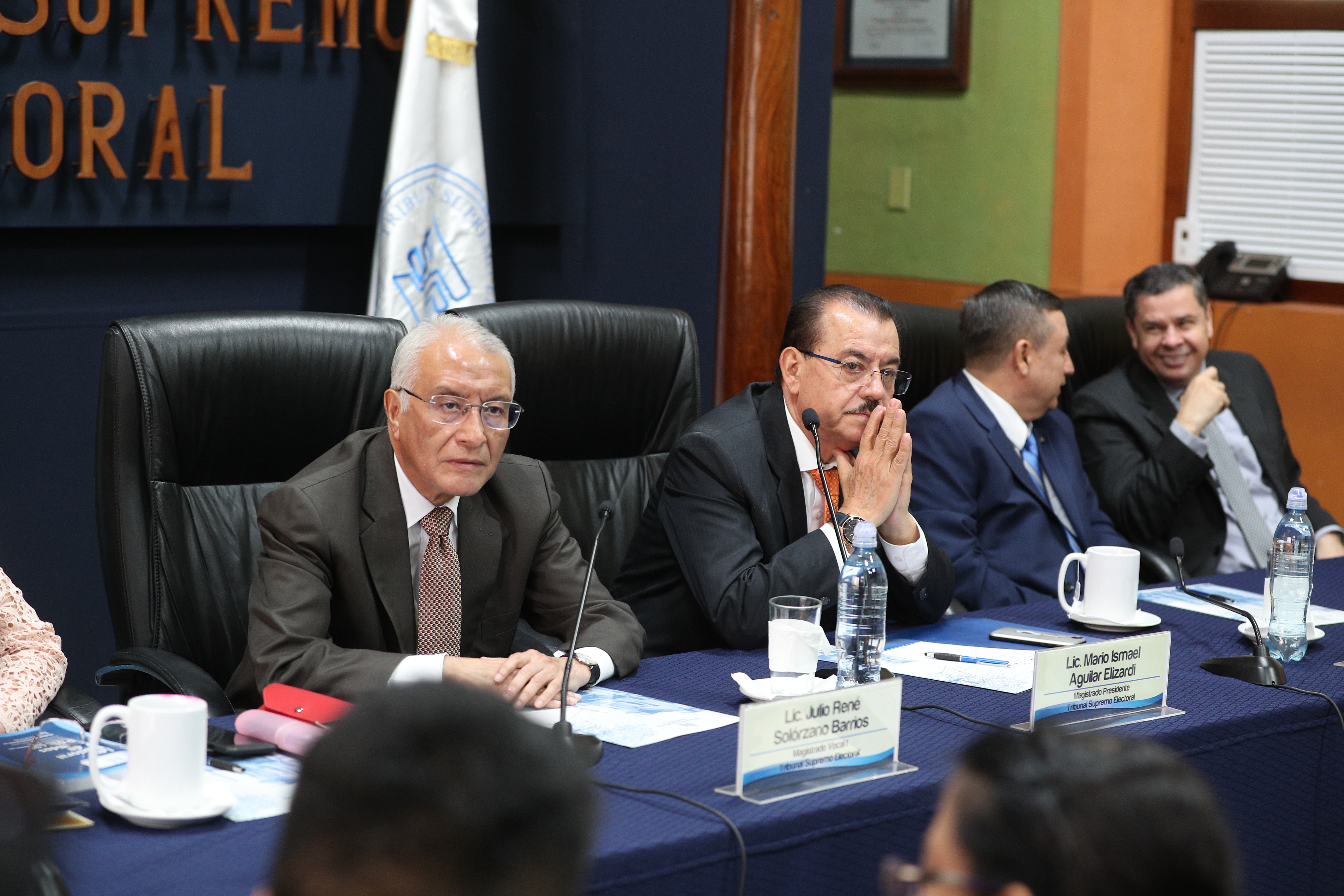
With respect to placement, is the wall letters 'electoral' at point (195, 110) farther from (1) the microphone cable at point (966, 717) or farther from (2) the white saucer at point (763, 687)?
(1) the microphone cable at point (966, 717)

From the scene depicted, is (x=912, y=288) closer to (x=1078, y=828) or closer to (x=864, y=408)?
(x=864, y=408)

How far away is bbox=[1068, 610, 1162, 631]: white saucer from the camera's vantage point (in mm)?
2395

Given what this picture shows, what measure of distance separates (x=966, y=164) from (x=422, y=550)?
3653 mm

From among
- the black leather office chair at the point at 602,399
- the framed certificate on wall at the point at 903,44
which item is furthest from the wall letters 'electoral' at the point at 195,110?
the framed certificate on wall at the point at 903,44

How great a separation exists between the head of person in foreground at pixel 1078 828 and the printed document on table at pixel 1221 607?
5.87 ft

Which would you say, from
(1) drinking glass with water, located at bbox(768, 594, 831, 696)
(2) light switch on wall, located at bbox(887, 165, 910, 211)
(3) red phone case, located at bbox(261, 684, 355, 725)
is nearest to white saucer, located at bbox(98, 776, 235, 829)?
(3) red phone case, located at bbox(261, 684, 355, 725)

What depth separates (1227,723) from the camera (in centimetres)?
193

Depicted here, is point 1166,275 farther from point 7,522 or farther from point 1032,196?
point 7,522

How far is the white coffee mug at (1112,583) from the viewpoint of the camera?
2.39 meters

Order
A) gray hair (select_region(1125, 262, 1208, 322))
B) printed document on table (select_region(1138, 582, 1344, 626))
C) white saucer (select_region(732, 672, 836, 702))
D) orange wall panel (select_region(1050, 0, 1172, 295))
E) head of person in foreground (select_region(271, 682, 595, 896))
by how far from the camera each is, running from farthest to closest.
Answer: orange wall panel (select_region(1050, 0, 1172, 295)), gray hair (select_region(1125, 262, 1208, 322)), printed document on table (select_region(1138, 582, 1344, 626)), white saucer (select_region(732, 672, 836, 702)), head of person in foreground (select_region(271, 682, 595, 896))

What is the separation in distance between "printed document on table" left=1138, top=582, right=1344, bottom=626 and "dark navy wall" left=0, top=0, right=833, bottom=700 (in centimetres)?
169

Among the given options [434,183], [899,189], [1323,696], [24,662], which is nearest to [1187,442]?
[1323,696]

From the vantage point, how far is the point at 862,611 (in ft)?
6.74

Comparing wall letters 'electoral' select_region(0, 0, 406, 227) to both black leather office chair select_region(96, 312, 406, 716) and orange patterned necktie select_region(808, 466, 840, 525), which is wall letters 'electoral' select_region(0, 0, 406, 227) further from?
orange patterned necktie select_region(808, 466, 840, 525)
